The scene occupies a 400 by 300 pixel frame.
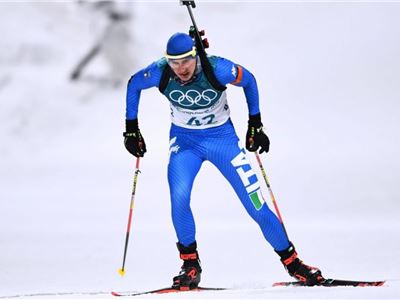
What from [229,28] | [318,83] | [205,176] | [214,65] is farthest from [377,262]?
[229,28]

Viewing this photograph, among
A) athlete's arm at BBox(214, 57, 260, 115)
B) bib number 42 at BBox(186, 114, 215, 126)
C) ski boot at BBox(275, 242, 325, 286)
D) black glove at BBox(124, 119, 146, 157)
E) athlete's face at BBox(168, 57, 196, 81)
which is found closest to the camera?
athlete's face at BBox(168, 57, 196, 81)

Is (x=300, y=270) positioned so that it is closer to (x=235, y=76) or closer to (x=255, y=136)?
(x=255, y=136)

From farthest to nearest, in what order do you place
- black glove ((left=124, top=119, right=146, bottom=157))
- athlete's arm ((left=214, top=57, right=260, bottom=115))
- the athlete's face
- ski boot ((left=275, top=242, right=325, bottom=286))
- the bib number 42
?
black glove ((left=124, top=119, right=146, bottom=157)), the bib number 42, ski boot ((left=275, top=242, right=325, bottom=286)), athlete's arm ((left=214, top=57, right=260, bottom=115)), the athlete's face

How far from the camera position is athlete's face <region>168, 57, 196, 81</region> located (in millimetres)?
5445

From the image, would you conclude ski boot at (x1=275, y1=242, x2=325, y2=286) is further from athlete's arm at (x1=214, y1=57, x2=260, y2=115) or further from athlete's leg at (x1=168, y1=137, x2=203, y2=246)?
athlete's arm at (x1=214, y1=57, x2=260, y2=115)

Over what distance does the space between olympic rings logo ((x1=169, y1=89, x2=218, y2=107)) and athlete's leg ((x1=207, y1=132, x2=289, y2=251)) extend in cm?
31

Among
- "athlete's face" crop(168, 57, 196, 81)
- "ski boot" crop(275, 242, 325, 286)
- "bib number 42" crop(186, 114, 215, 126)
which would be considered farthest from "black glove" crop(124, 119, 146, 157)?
"ski boot" crop(275, 242, 325, 286)

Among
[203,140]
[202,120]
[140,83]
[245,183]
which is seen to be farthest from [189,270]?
[140,83]

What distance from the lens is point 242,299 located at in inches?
195

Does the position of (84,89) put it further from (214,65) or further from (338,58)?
(214,65)

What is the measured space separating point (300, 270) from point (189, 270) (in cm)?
77

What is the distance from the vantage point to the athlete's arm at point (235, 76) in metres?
5.63

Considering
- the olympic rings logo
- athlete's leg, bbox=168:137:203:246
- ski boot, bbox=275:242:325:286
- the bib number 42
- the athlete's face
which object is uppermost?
the athlete's face

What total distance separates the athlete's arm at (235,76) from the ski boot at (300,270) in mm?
1052
